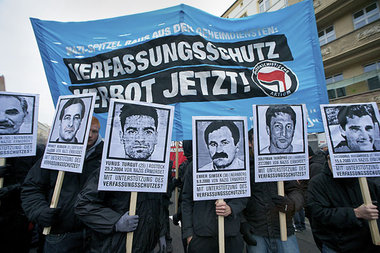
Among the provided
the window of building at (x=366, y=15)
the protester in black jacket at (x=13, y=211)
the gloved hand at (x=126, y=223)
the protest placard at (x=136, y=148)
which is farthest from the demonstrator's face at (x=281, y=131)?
the window of building at (x=366, y=15)

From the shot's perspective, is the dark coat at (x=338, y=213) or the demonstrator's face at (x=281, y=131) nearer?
the dark coat at (x=338, y=213)

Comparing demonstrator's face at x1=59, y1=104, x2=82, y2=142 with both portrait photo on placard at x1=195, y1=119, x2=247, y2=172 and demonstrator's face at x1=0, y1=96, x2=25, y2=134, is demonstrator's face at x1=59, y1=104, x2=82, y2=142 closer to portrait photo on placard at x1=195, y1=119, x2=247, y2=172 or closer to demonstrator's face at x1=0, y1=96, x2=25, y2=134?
demonstrator's face at x1=0, y1=96, x2=25, y2=134

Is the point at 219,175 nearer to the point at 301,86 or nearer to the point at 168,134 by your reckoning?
the point at 168,134

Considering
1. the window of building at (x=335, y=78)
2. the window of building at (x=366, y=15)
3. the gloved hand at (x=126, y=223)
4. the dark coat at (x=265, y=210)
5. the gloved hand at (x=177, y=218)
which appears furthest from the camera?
the window of building at (x=335, y=78)

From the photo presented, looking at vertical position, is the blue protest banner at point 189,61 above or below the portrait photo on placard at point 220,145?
above

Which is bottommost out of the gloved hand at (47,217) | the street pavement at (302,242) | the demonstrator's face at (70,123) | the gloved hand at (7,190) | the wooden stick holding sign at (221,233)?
the street pavement at (302,242)

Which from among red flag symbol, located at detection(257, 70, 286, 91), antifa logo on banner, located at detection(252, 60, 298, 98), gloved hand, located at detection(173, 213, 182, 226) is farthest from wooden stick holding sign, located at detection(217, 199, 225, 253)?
red flag symbol, located at detection(257, 70, 286, 91)

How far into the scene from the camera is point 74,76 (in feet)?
8.36

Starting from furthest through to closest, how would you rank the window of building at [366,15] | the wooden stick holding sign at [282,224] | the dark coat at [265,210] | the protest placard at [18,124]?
1. the window of building at [366,15]
2. the protest placard at [18,124]
3. the dark coat at [265,210]
4. the wooden stick holding sign at [282,224]

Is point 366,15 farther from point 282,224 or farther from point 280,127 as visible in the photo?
point 282,224

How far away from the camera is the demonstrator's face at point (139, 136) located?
164 centimetres

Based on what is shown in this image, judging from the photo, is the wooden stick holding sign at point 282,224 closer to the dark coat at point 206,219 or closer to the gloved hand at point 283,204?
the gloved hand at point 283,204

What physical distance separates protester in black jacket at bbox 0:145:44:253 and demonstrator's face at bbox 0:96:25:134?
432 millimetres

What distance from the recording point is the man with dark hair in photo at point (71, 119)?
72.5 inches
